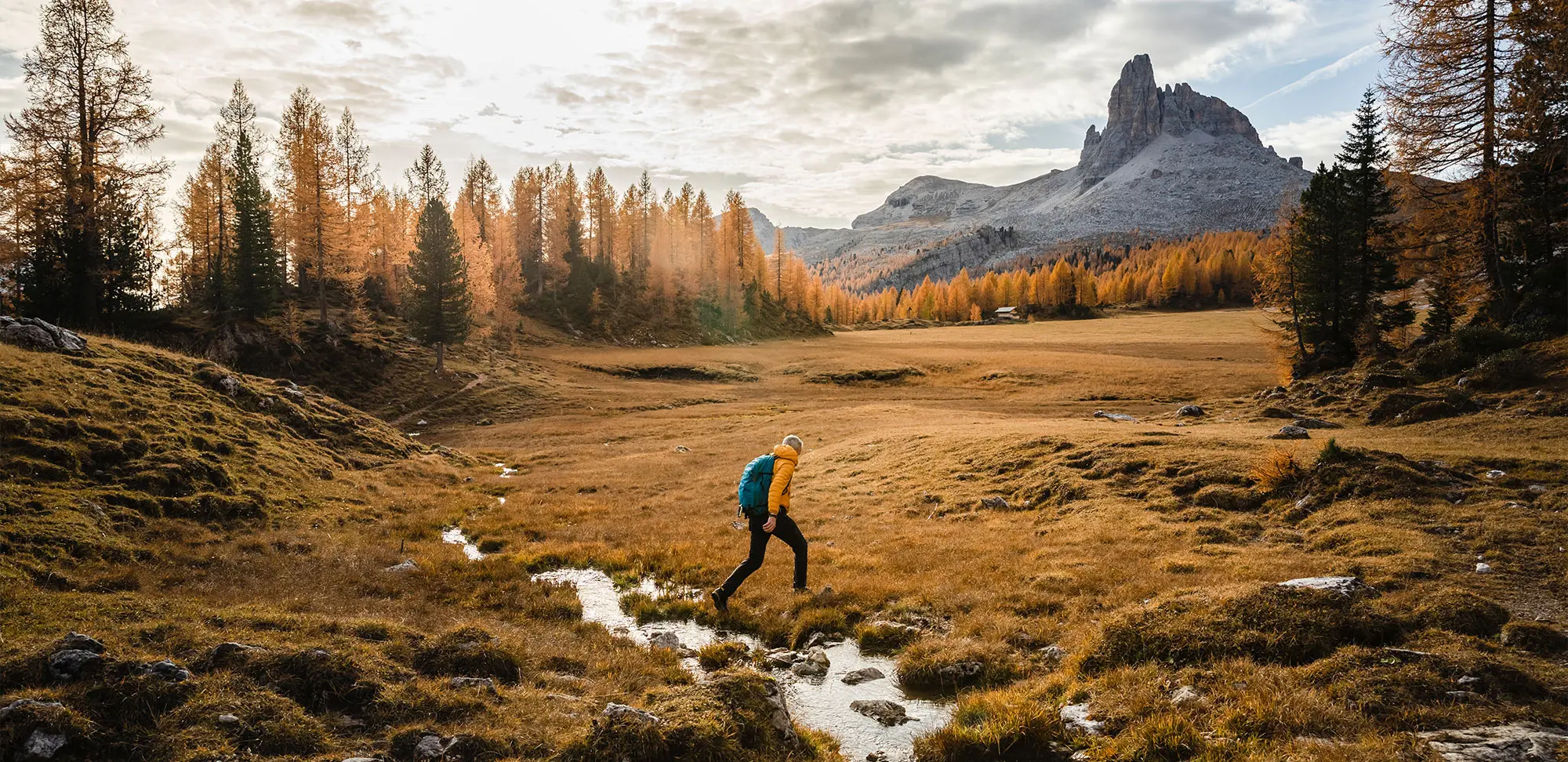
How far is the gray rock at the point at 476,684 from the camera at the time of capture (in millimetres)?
8305

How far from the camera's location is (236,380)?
79.9 ft

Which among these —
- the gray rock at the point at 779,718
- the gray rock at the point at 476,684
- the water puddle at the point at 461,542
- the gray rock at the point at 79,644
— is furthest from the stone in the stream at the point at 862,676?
the water puddle at the point at 461,542

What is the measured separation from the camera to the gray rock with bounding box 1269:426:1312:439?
2355cm

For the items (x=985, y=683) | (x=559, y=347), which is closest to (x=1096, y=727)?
(x=985, y=683)

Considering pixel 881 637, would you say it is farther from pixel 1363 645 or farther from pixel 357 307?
pixel 357 307

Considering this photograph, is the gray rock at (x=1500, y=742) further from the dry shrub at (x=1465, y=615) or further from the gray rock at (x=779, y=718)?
the gray rock at (x=779, y=718)

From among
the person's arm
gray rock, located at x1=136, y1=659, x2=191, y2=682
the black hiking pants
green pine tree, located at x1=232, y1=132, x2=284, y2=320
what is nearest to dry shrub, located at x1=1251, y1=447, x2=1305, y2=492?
the black hiking pants

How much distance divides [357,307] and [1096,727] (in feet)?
240

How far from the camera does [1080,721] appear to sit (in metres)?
7.93

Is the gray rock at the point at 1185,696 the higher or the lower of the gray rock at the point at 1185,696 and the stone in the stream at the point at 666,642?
the higher

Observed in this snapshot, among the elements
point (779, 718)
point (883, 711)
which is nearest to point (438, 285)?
point (883, 711)

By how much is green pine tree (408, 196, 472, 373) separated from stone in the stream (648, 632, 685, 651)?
54.7m

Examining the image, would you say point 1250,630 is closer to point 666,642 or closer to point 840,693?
point 840,693

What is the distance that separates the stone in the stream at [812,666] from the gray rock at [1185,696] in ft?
15.6
